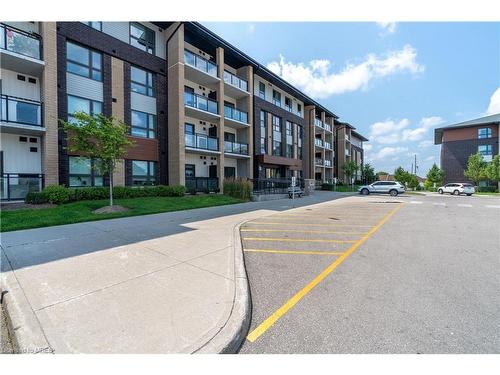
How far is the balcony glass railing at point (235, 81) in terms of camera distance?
21286mm

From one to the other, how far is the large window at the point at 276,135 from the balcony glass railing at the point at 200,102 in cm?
1079

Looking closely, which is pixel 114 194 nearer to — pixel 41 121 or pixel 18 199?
pixel 18 199

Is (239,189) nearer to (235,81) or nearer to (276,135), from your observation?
(235,81)

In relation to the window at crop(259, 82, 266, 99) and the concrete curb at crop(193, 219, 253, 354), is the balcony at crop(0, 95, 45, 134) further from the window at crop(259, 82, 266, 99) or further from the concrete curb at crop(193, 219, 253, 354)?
the window at crop(259, 82, 266, 99)

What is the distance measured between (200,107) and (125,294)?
1764 cm

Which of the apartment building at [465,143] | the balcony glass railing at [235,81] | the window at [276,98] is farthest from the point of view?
the apartment building at [465,143]

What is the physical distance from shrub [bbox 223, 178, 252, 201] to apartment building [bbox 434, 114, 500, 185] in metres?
47.4

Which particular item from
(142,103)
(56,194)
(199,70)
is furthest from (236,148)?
(56,194)

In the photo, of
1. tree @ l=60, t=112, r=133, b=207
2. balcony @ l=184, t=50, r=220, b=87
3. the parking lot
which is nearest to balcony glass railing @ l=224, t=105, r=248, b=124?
balcony @ l=184, t=50, r=220, b=87

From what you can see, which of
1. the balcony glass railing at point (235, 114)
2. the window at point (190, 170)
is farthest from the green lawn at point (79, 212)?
the balcony glass railing at point (235, 114)

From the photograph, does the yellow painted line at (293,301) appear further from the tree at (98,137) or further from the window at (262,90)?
the window at (262,90)
